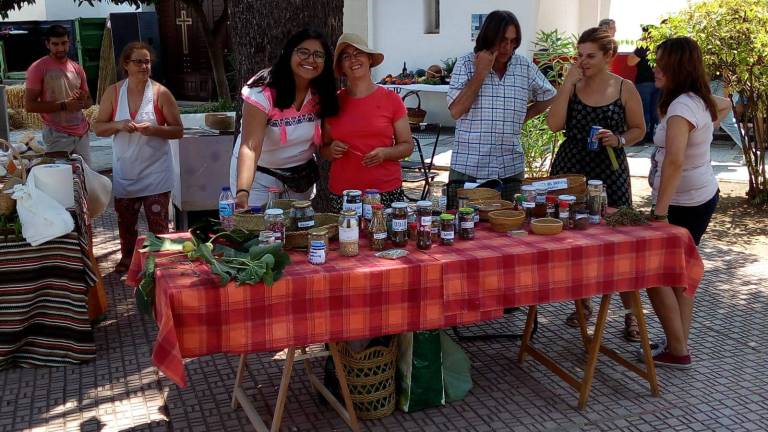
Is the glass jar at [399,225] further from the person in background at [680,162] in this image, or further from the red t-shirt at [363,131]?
the person in background at [680,162]

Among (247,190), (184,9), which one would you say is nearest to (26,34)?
(184,9)

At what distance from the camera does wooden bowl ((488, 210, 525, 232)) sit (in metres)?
3.59

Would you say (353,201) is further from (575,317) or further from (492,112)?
(575,317)

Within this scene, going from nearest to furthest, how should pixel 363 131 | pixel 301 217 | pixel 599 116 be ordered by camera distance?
pixel 301 217, pixel 363 131, pixel 599 116

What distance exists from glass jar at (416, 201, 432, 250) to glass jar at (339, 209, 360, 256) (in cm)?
27

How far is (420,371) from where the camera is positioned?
3.62 meters

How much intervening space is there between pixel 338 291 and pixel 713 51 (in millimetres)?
5155

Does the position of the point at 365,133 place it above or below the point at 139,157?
above

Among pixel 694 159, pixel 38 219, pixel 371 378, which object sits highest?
pixel 694 159

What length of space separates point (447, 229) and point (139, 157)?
9.31ft

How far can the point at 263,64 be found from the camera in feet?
16.6

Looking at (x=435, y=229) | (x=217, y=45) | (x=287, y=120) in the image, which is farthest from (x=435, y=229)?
(x=217, y=45)

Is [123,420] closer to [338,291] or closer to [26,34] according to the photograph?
[338,291]

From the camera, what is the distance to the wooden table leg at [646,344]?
3.69 metres
